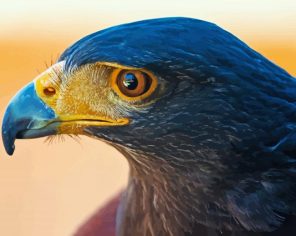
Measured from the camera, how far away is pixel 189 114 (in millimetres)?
866

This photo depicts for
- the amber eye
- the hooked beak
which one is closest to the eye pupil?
the amber eye

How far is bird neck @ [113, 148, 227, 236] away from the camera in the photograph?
92cm

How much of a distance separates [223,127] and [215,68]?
7 centimetres

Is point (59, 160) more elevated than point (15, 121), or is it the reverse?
point (15, 121)

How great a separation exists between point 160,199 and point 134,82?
200 millimetres

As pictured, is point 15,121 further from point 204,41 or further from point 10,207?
point 10,207

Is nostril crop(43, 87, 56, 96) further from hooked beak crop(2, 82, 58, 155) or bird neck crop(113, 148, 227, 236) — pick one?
bird neck crop(113, 148, 227, 236)

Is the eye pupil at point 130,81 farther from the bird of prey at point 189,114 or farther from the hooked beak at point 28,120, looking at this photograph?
the hooked beak at point 28,120

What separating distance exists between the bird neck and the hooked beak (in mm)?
113

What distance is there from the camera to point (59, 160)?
2.20m

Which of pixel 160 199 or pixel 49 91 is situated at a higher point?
pixel 49 91

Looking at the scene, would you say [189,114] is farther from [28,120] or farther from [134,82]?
[28,120]

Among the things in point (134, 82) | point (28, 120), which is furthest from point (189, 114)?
point (28, 120)

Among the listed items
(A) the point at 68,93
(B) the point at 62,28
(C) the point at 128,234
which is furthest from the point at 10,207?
(A) the point at 68,93
